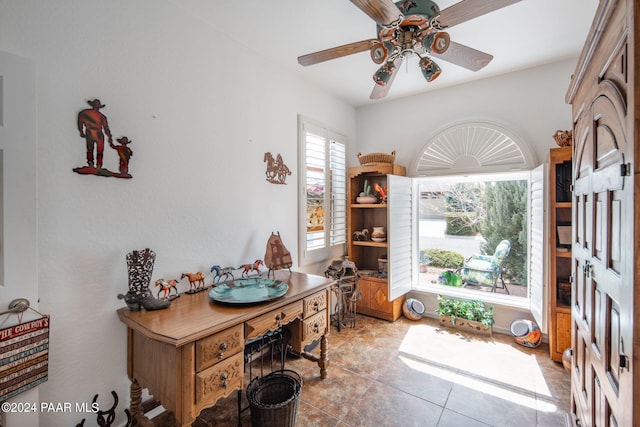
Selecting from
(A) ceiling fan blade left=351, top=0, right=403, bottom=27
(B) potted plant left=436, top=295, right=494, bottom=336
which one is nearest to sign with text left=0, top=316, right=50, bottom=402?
(A) ceiling fan blade left=351, top=0, right=403, bottom=27

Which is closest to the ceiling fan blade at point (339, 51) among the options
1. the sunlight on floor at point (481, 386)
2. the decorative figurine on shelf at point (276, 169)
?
the decorative figurine on shelf at point (276, 169)

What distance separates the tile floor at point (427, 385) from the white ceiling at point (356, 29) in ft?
8.87

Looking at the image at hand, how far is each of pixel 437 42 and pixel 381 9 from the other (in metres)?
0.42

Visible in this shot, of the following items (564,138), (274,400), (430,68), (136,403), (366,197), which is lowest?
(274,400)

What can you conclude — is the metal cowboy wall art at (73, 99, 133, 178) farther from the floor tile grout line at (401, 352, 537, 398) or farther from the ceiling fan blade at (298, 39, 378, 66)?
the floor tile grout line at (401, 352, 537, 398)

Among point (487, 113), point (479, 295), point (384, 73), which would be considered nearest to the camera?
point (384, 73)

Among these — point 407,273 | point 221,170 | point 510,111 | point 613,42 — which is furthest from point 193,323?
point 510,111

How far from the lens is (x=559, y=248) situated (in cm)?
248

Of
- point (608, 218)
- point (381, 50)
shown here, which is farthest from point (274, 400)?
point (381, 50)

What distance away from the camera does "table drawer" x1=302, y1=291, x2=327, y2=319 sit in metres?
2.00

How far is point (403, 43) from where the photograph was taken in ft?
Result: 5.26

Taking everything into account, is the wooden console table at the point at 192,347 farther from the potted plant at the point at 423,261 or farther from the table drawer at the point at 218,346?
the potted plant at the point at 423,261

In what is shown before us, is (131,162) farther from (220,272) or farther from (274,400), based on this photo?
(274,400)

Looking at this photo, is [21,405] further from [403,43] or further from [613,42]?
[613,42]
